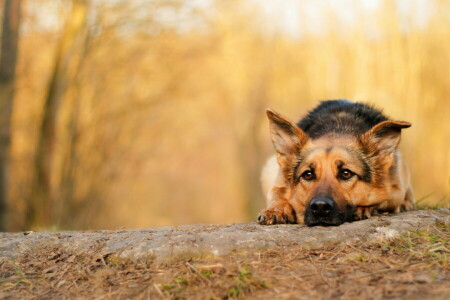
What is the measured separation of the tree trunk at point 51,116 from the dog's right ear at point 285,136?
9.15 m

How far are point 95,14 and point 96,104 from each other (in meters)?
2.57

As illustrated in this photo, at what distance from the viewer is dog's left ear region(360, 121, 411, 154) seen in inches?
223

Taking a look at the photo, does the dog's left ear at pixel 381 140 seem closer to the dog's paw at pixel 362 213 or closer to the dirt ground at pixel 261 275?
the dog's paw at pixel 362 213

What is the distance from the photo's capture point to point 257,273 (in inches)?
154

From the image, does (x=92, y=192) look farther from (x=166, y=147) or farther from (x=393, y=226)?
(x=393, y=226)

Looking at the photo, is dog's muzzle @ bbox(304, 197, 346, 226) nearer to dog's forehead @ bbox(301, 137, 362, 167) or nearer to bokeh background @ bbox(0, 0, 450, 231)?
dog's forehead @ bbox(301, 137, 362, 167)

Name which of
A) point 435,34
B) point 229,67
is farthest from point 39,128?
point 435,34

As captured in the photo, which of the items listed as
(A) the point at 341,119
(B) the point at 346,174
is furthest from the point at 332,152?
(A) the point at 341,119

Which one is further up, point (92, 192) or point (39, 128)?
point (39, 128)

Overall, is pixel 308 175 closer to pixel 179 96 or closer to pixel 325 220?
pixel 325 220

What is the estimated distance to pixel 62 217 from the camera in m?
14.3

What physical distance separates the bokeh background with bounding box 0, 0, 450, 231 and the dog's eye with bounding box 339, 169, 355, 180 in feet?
7.76

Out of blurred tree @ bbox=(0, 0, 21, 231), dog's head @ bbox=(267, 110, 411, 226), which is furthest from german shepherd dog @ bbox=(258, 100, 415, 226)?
blurred tree @ bbox=(0, 0, 21, 231)

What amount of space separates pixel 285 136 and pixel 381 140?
3.45ft
